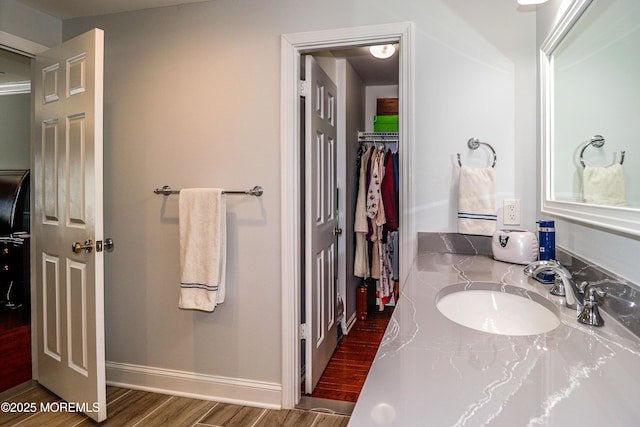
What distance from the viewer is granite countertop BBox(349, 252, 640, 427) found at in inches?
21.6

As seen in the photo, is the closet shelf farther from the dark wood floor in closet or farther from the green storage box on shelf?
the dark wood floor in closet

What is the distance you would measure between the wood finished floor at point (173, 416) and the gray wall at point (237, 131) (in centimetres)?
19

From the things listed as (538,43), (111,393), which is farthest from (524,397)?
(111,393)

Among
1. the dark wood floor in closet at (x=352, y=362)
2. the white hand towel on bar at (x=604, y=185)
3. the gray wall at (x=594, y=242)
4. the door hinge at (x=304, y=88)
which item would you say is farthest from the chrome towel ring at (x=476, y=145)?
the dark wood floor in closet at (x=352, y=362)

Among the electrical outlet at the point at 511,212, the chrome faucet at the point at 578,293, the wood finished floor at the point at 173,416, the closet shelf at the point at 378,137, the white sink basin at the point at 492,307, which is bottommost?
the wood finished floor at the point at 173,416

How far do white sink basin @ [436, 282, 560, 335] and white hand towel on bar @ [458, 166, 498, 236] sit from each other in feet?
1.84

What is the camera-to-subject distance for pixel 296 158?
215 cm

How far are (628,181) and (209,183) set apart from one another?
6.34 ft

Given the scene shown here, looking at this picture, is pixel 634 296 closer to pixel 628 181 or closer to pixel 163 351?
pixel 628 181

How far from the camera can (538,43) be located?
69.1 inches

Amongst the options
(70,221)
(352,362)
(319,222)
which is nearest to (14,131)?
(70,221)

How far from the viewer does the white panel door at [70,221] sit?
199cm

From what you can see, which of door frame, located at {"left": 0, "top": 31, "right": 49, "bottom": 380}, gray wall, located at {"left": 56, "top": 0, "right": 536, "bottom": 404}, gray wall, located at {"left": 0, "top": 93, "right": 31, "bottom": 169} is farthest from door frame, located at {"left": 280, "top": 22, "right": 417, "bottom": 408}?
gray wall, located at {"left": 0, "top": 93, "right": 31, "bottom": 169}

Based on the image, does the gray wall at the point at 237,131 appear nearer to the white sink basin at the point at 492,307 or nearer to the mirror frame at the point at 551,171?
the mirror frame at the point at 551,171
